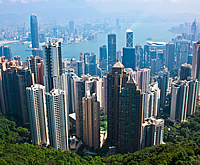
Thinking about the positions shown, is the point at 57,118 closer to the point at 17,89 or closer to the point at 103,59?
the point at 17,89

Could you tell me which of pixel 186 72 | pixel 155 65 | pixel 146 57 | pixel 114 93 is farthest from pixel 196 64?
pixel 146 57

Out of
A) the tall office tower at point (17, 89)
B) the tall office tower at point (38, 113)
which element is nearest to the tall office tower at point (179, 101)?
the tall office tower at point (38, 113)

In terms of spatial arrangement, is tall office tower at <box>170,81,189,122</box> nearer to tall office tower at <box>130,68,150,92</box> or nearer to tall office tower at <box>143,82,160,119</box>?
tall office tower at <box>143,82,160,119</box>

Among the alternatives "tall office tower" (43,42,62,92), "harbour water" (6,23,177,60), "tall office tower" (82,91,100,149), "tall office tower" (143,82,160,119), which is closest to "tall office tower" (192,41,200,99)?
"tall office tower" (143,82,160,119)

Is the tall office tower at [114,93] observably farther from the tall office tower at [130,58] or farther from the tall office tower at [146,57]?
the tall office tower at [146,57]

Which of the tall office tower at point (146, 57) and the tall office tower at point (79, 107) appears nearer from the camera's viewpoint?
the tall office tower at point (79, 107)

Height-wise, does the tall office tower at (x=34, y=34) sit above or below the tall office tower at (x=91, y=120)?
above

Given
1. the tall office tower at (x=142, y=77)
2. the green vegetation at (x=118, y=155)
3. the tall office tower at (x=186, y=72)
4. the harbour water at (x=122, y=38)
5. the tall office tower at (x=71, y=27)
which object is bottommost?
the green vegetation at (x=118, y=155)

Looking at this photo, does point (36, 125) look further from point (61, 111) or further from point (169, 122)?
point (169, 122)
